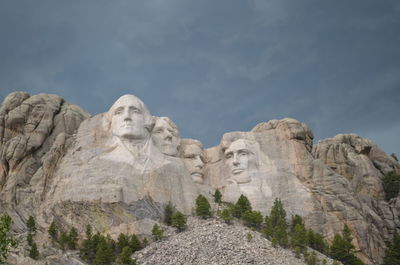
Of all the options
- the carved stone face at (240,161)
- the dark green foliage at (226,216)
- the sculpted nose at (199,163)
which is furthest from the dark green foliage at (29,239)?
the carved stone face at (240,161)

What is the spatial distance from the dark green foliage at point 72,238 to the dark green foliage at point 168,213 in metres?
4.90

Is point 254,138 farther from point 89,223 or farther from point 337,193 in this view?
point 89,223

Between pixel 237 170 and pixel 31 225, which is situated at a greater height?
pixel 237 170

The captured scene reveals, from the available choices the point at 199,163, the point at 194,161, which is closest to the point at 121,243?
the point at 194,161

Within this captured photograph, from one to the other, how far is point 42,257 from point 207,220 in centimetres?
917

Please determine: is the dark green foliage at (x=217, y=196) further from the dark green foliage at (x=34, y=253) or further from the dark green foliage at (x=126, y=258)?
the dark green foliage at (x=34, y=253)

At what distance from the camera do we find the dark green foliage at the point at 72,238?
41250mm

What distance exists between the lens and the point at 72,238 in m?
41.7

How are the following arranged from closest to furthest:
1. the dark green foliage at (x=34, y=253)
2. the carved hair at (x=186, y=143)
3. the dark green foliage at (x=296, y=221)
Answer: the dark green foliage at (x=34, y=253) < the dark green foliage at (x=296, y=221) < the carved hair at (x=186, y=143)

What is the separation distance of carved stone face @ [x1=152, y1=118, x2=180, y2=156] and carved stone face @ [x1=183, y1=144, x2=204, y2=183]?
37.9 inches

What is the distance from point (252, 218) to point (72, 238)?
957 cm

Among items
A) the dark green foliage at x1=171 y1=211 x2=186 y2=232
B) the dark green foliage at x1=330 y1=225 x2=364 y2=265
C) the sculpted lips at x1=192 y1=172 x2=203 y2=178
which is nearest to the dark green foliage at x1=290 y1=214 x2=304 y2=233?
the dark green foliage at x1=330 y1=225 x2=364 y2=265

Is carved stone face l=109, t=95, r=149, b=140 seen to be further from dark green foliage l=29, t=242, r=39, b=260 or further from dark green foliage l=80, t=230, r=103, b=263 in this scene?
dark green foliage l=29, t=242, r=39, b=260

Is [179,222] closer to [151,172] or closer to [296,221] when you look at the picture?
[151,172]
